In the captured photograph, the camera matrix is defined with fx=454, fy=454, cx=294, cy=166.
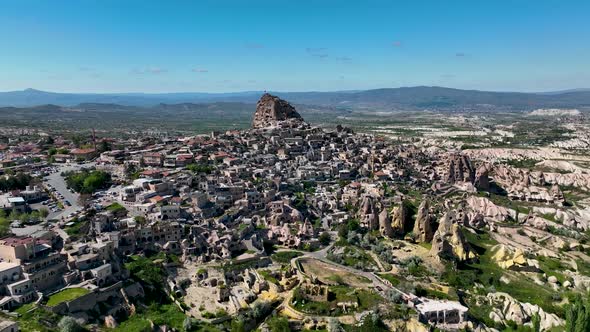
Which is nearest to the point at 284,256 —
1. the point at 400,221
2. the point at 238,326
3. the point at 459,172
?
the point at 238,326

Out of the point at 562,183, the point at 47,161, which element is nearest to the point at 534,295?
the point at 562,183

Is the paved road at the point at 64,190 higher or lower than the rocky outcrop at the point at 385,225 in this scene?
higher

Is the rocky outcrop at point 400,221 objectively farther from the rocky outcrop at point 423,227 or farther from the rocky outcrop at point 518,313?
the rocky outcrop at point 518,313

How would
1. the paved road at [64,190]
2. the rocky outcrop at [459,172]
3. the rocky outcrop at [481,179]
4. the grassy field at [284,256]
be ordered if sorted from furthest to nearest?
the rocky outcrop at [459,172]
the rocky outcrop at [481,179]
the paved road at [64,190]
the grassy field at [284,256]

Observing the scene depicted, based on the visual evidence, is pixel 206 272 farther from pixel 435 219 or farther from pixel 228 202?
pixel 435 219

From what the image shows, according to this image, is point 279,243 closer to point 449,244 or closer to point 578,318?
point 449,244

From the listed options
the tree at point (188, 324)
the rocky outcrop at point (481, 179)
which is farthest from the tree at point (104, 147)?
the rocky outcrop at point (481, 179)
